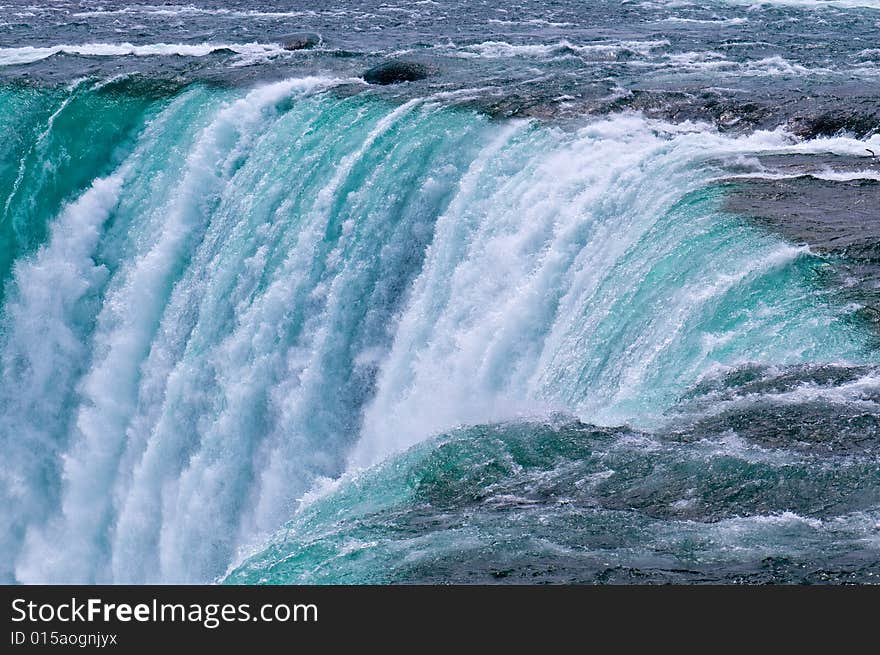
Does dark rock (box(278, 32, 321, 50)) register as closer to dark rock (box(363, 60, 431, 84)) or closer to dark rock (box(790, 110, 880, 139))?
dark rock (box(363, 60, 431, 84))

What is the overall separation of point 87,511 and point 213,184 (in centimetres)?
617

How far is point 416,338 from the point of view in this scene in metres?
17.0

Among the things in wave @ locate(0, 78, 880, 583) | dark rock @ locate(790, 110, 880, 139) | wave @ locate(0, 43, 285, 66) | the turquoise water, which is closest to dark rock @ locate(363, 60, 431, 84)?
the turquoise water

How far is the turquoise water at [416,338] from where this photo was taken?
10742mm

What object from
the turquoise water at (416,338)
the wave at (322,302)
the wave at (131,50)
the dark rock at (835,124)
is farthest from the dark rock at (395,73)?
the dark rock at (835,124)

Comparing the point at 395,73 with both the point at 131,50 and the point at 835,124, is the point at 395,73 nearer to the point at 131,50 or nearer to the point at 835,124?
the point at 131,50

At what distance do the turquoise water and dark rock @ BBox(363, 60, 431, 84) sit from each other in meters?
0.59

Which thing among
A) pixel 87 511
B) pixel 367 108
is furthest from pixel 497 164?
pixel 87 511

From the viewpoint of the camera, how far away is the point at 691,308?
13.8 metres

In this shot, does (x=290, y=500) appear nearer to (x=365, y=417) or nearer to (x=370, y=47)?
(x=365, y=417)

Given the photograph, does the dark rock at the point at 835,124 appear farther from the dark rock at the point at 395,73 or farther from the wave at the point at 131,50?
the wave at the point at 131,50

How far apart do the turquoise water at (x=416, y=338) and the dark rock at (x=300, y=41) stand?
1775mm

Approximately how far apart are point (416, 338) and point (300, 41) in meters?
12.6

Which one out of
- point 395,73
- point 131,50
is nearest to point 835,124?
point 395,73
